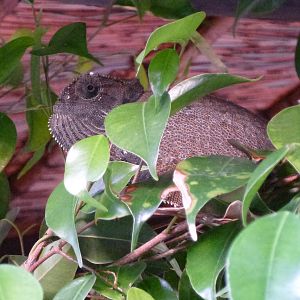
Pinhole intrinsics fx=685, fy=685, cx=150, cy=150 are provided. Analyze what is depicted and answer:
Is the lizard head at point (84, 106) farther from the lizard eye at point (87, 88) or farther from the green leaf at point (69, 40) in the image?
the green leaf at point (69, 40)

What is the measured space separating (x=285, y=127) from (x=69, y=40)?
0.47m

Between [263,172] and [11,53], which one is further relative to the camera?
[11,53]

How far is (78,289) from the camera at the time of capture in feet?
1.50

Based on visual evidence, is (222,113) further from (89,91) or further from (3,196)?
(3,196)

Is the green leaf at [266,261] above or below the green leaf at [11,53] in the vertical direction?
above

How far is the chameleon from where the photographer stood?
40.1 inches

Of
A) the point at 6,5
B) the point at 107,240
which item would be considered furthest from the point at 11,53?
the point at 107,240

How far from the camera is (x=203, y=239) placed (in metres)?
0.44

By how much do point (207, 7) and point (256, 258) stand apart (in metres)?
0.64

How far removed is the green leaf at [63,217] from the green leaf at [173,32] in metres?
0.10

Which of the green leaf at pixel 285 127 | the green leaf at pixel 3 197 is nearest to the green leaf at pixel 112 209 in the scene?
the green leaf at pixel 285 127

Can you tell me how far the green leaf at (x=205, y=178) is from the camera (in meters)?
0.39

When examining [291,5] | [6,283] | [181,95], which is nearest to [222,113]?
[291,5]

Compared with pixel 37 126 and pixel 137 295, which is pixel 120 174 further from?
pixel 37 126
